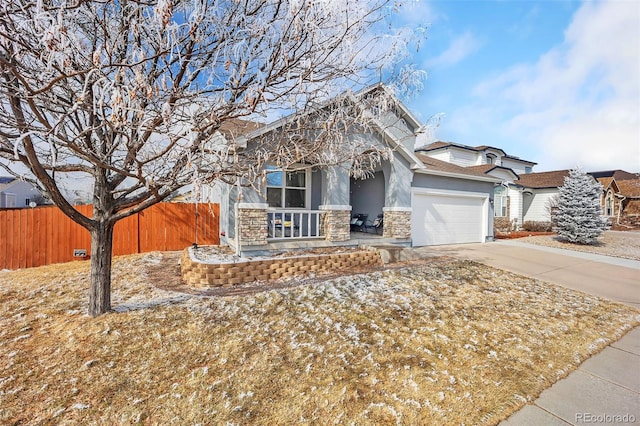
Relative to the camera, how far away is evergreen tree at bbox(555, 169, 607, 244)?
1312cm

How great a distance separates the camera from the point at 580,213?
13344mm

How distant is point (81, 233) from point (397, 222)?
10.5m

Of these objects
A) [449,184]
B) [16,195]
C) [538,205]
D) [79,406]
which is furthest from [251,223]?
[16,195]

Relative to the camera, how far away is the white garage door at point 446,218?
38.1 feet

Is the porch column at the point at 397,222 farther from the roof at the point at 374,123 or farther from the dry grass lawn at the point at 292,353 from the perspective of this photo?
the dry grass lawn at the point at 292,353

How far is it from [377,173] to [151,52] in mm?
10163

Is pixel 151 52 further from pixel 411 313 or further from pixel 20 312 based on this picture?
pixel 411 313

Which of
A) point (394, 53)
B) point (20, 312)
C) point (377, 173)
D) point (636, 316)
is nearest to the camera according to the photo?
point (394, 53)

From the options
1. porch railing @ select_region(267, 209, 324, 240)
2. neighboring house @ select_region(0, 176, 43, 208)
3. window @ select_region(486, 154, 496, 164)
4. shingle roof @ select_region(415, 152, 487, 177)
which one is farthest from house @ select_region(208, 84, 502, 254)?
neighboring house @ select_region(0, 176, 43, 208)

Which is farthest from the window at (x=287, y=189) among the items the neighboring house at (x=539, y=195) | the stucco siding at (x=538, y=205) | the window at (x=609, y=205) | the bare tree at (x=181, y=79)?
the window at (x=609, y=205)

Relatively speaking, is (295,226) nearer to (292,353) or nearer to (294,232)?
(294,232)

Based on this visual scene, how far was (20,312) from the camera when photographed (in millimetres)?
4480

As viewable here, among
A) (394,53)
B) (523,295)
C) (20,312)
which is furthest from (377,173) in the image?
(20,312)

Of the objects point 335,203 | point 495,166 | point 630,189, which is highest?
point 495,166
